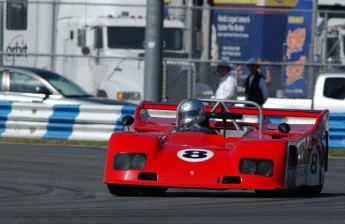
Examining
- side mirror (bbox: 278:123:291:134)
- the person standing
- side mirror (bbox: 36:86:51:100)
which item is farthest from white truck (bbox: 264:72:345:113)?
side mirror (bbox: 278:123:291:134)

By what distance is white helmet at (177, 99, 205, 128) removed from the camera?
33.9ft

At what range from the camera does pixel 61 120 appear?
1798 cm

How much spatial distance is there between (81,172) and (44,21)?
39.8ft

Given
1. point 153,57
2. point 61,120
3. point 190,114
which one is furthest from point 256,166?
point 153,57

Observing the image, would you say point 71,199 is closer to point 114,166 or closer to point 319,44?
point 114,166

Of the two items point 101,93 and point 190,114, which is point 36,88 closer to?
point 101,93

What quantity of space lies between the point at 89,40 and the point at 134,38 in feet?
3.25

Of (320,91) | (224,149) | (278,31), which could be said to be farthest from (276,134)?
(278,31)

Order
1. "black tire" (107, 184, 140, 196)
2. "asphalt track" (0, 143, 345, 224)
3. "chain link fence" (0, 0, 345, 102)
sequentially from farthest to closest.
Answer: "chain link fence" (0, 0, 345, 102) → "black tire" (107, 184, 140, 196) → "asphalt track" (0, 143, 345, 224)

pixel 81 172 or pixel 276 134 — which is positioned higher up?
pixel 276 134

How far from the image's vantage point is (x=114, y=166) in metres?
9.69

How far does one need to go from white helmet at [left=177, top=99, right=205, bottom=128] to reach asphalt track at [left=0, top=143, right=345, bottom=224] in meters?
0.70

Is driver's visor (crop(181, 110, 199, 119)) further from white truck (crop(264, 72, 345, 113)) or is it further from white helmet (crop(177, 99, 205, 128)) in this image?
white truck (crop(264, 72, 345, 113))

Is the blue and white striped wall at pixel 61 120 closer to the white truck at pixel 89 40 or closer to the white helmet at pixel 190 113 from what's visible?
the white truck at pixel 89 40
